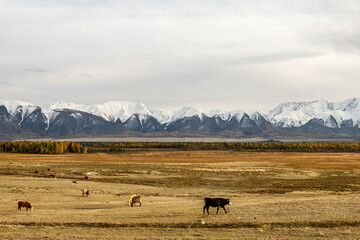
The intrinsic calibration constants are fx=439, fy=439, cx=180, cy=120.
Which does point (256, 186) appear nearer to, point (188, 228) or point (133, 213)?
point (133, 213)

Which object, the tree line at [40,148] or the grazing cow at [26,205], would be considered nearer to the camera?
the grazing cow at [26,205]

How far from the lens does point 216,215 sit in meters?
29.6

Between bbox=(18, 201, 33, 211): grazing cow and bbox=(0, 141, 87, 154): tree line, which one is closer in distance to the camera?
bbox=(18, 201, 33, 211): grazing cow

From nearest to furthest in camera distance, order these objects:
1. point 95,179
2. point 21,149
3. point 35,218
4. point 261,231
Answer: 1. point 261,231
2. point 35,218
3. point 95,179
4. point 21,149

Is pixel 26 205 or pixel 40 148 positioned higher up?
pixel 26 205

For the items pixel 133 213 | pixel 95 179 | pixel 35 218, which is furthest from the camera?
pixel 95 179

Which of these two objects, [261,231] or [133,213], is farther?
[133,213]

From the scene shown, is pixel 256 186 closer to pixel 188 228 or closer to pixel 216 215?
pixel 216 215

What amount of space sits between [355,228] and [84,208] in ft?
66.1

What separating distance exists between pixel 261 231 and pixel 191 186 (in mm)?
32701

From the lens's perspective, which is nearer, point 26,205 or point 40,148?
point 26,205

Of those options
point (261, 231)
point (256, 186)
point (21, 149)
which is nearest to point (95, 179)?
point (256, 186)

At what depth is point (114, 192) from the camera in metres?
48.6

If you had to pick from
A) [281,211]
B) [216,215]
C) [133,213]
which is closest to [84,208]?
[133,213]
